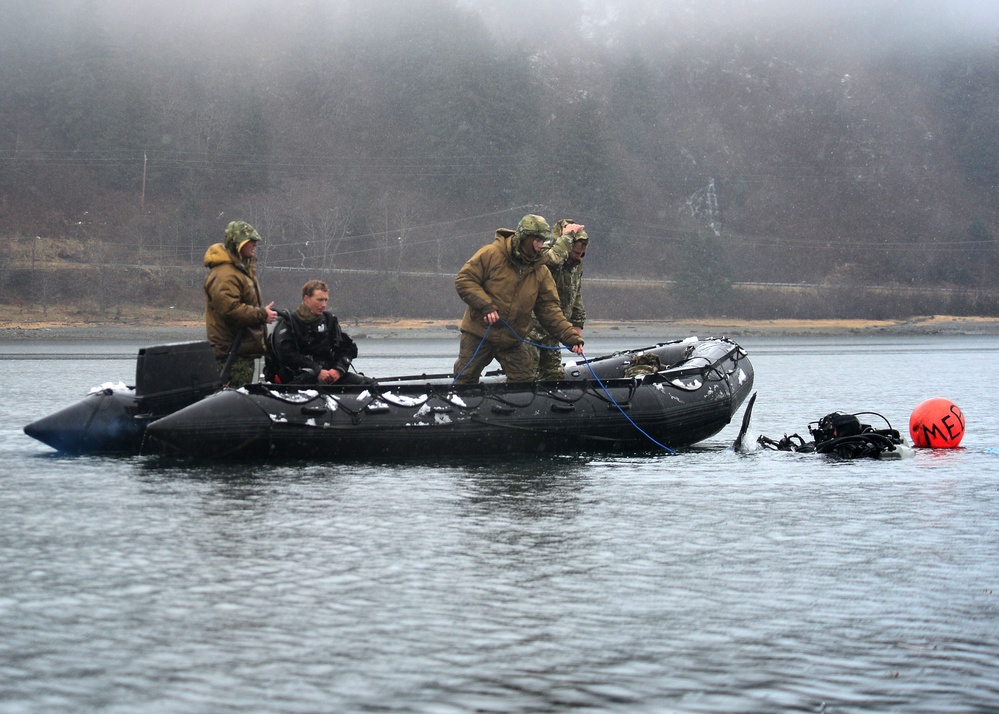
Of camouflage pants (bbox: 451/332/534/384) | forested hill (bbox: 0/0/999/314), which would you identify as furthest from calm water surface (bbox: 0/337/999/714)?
forested hill (bbox: 0/0/999/314)

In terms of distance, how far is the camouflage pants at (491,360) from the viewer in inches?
439

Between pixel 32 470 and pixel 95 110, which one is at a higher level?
pixel 95 110

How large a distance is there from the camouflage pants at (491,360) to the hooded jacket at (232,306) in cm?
185

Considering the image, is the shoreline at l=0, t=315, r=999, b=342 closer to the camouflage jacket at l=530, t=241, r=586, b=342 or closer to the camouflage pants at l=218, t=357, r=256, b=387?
the camouflage jacket at l=530, t=241, r=586, b=342

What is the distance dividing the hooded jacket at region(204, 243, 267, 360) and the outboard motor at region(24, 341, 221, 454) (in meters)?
0.19

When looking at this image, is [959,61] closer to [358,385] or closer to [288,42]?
[288,42]

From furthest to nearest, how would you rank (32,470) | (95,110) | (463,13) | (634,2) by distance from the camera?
(634,2), (463,13), (95,110), (32,470)

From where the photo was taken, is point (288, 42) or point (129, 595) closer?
point (129, 595)

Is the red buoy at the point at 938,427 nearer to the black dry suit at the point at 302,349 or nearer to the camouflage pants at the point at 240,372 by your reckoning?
the black dry suit at the point at 302,349

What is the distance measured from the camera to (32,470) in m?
10.0

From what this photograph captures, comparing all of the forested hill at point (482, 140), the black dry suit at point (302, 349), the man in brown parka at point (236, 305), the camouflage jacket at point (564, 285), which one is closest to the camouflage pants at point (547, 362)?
the camouflage jacket at point (564, 285)

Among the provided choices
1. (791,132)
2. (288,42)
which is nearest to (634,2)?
(791,132)

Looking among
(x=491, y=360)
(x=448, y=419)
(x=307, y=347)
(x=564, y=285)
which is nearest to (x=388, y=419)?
(x=448, y=419)

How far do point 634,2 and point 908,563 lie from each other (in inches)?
3497
